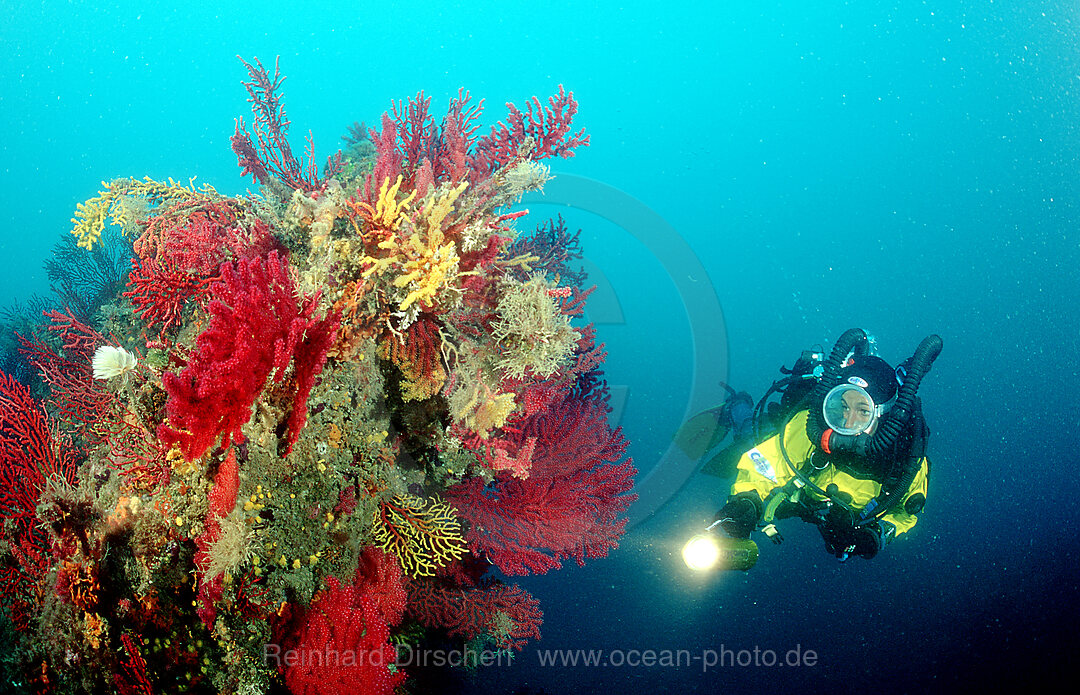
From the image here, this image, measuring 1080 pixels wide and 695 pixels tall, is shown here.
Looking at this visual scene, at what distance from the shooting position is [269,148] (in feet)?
15.6

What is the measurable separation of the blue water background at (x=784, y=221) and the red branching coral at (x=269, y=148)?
9.16 meters

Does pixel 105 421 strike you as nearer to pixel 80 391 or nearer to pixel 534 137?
pixel 80 391

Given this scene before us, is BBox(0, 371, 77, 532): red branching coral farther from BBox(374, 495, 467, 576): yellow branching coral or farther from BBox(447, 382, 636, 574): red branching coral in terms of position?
BBox(447, 382, 636, 574): red branching coral

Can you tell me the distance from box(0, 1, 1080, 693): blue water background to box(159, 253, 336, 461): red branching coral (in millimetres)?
9165

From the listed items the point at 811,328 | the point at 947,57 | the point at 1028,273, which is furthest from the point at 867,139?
the point at 811,328

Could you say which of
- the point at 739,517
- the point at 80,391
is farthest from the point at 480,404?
the point at 739,517

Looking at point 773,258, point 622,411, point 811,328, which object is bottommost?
point 622,411

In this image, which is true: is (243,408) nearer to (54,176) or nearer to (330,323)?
(330,323)

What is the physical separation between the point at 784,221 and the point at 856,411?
8082 centimetres

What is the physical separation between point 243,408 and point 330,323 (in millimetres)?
530

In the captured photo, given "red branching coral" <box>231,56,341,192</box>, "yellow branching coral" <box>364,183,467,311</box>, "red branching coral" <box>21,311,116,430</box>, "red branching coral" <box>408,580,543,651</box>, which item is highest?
"red branching coral" <box>231,56,341,192</box>

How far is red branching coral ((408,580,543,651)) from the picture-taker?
14.4 feet

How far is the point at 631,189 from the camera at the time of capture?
73.2 m

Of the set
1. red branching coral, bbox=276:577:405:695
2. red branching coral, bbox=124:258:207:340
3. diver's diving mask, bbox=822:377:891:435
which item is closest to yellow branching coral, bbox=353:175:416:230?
red branching coral, bbox=124:258:207:340
